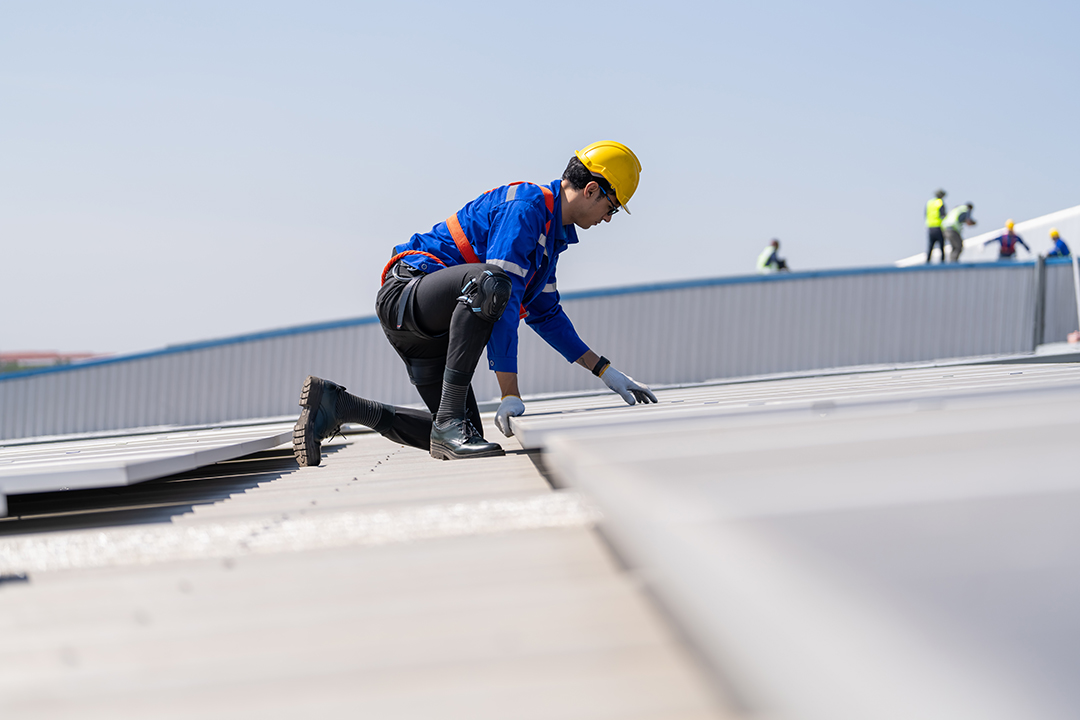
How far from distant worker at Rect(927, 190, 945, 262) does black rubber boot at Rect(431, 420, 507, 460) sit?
14350 millimetres

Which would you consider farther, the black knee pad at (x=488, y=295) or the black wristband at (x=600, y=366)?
the black wristband at (x=600, y=366)

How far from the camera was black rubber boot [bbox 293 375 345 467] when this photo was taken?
9.07ft

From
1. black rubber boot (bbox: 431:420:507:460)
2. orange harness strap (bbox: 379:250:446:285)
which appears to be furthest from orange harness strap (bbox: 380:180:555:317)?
black rubber boot (bbox: 431:420:507:460)

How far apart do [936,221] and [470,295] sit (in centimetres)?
1455

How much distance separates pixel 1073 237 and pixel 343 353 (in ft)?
52.5

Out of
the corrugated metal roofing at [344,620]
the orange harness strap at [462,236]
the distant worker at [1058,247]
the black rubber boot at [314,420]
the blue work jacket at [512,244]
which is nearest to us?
the corrugated metal roofing at [344,620]

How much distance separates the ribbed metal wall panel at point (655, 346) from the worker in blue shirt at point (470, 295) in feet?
30.6

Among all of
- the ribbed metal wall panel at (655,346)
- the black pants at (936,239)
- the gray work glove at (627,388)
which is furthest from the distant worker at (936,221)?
the gray work glove at (627,388)

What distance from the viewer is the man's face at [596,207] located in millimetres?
2851

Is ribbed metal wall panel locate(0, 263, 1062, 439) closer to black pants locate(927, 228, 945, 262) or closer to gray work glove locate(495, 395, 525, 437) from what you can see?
black pants locate(927, 228, 945, 262)

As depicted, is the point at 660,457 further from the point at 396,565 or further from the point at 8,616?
the point at 8,616

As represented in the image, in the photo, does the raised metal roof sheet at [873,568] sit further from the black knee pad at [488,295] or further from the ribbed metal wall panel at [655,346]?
the ribbed metal wall panel at [655,346]

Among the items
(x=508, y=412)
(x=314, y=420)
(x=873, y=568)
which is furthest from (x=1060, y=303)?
(x=873, y=568)

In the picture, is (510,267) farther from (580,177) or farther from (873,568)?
(873,568)
